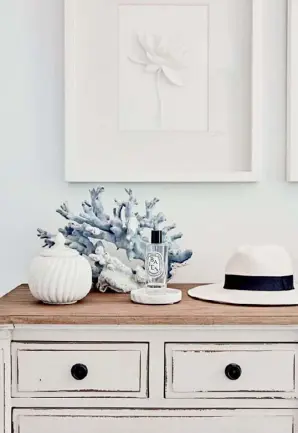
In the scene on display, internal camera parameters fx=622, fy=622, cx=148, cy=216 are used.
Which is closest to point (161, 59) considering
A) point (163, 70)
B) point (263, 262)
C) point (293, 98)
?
point (163, 70)

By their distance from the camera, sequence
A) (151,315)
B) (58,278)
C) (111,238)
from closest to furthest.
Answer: (151,315) < (58,278) < (111,238)

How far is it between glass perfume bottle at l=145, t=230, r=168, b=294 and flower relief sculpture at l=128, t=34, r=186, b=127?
511 mm

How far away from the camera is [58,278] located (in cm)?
145

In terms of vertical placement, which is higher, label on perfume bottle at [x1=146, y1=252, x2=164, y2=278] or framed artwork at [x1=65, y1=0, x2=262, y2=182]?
framed artwork at [x1=65, y1=0, x2=262, y2=182]

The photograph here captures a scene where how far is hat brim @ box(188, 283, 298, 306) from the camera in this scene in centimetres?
147
